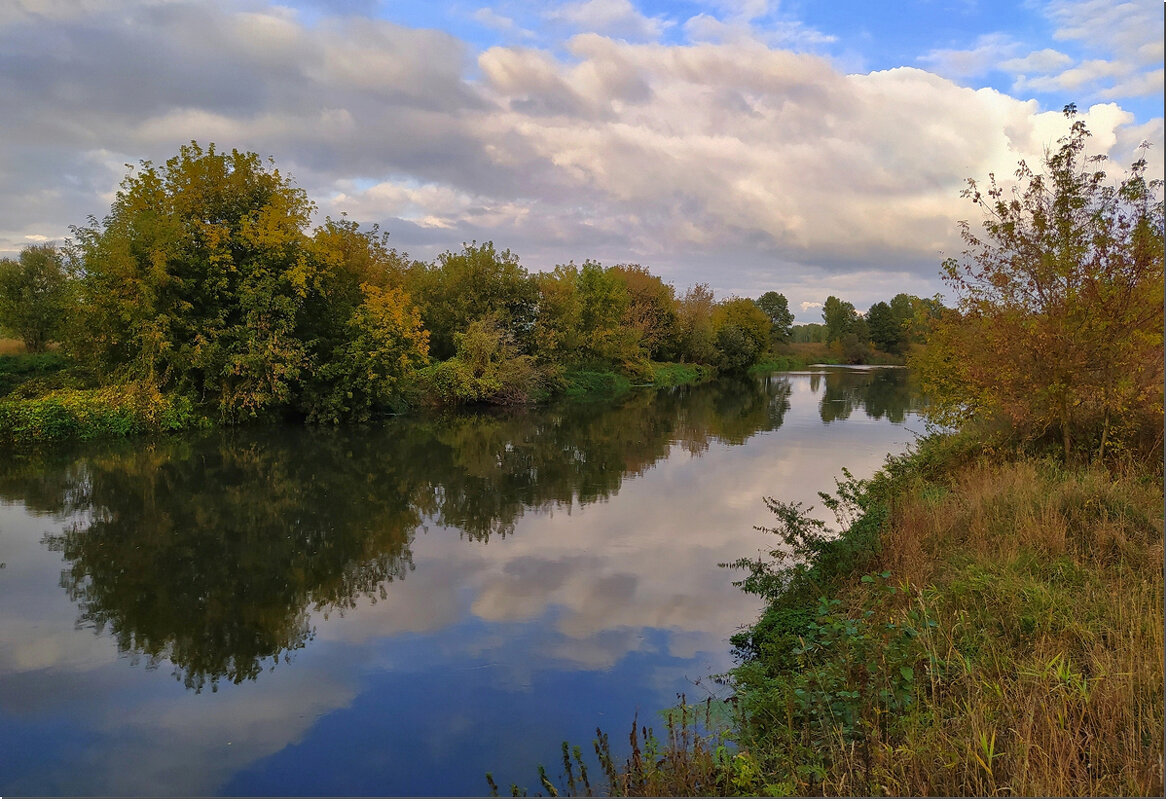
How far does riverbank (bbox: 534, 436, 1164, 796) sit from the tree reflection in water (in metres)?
4.98

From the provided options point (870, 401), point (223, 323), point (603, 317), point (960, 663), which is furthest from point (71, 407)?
point (870, 401)

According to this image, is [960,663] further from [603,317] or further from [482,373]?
[603,317]

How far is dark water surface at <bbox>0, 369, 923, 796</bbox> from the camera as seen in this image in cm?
540

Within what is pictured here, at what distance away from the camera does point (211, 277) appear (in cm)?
2280

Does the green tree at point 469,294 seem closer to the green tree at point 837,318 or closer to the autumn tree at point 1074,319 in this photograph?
the autumn tree at point 1074,319

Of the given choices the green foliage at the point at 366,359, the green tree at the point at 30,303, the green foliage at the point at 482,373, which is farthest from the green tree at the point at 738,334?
the green tree at the point at 30,303

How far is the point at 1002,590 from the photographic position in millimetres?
5664

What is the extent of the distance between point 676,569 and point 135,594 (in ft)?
23.7

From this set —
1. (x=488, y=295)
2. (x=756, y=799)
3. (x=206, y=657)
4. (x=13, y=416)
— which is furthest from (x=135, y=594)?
(x=488, y=295)

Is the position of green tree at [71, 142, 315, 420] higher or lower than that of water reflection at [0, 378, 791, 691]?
higher

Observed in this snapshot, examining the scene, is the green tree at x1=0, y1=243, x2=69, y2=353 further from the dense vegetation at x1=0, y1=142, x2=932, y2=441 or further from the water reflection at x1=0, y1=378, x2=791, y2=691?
the water reflection at x1=0, y1=378, x2=791, y2=691

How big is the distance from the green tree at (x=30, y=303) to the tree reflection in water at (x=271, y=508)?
16026 mm

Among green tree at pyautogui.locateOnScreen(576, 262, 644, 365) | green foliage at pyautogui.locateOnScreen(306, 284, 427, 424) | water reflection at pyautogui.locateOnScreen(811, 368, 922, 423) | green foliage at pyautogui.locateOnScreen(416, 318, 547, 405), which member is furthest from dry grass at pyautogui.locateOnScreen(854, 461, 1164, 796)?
green tree at pyautogui.locateOnScreen(576, 262, 644, 365)

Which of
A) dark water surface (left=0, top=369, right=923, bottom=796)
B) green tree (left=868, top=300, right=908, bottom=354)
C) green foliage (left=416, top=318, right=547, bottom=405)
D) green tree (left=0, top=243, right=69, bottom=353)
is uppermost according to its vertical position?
green tree (left=868, top=300, right=908, bottom=354)
